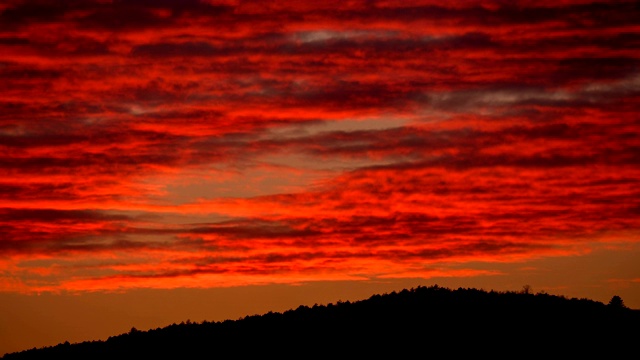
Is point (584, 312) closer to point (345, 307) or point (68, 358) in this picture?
point (345, 307)

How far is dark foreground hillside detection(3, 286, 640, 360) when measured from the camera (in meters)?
41.9

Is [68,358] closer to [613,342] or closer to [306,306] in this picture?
A: [306,306]

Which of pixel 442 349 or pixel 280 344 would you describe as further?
pixel 280 344

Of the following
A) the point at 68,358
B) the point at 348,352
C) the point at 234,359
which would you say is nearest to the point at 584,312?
the point at 348,352

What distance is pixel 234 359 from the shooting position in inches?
1781

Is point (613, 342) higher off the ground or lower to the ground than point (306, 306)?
lower

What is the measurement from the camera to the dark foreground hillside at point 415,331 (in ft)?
137

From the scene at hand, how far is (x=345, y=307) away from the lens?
1982 inches

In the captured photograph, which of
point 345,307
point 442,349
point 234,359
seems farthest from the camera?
point 345,307

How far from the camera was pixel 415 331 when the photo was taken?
4412 cm

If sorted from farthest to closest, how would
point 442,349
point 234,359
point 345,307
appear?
point 345,307, point 234,359, point 442,349

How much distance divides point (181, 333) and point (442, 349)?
53.3ft

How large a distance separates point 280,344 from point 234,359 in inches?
87.9

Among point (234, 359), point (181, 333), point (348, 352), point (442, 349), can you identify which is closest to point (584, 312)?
point (442, 349)
